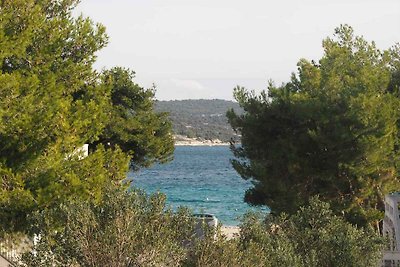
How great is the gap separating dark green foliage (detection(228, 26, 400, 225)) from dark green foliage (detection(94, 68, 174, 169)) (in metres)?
5.52

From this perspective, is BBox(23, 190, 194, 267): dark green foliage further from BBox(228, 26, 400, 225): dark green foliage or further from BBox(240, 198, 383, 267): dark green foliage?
BBox(228, 26, 400, 225): dark green foliage

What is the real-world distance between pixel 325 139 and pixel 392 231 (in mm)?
4891

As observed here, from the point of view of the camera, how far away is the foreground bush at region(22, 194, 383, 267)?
8.38 meters

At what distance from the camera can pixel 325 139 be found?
1959 centimetres

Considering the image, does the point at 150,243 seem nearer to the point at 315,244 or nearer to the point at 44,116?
the point at 315,244

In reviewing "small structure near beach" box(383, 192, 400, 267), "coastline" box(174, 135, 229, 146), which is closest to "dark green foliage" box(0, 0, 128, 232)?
"small structure near beach" box(383, 192, 400, 267)

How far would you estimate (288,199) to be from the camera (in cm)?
2050

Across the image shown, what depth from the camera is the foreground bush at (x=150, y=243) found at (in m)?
8.38

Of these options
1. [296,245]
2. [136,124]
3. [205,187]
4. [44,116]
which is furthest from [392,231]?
[205,187]

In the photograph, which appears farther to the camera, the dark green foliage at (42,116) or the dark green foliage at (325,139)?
the dark green foliage at (325,139)

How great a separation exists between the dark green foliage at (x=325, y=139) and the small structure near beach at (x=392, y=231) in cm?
310

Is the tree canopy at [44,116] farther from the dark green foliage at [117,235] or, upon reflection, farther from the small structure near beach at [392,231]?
the small structure near beach at [392,231]

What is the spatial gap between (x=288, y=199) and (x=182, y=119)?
6291 inches

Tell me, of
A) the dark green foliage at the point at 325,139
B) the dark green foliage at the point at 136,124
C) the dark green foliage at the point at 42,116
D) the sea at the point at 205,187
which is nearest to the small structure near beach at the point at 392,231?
the dark green foliage at the point at 325,139
